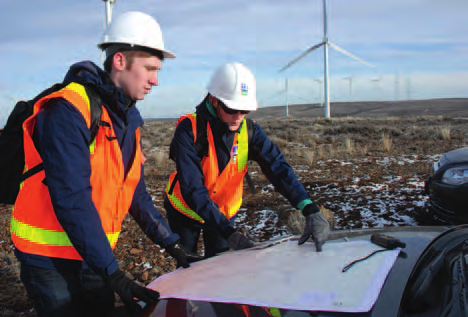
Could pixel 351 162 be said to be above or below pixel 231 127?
below

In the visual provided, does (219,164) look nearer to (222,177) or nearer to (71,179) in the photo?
(222,177)

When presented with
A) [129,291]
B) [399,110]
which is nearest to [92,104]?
[129,291]

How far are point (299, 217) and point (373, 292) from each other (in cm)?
355

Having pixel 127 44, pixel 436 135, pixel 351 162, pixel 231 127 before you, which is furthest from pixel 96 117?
pixel 436 135

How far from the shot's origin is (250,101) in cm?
272

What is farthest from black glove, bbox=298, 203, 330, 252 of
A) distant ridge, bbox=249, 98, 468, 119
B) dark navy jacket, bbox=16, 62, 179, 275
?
distant ridge, bbox=249, 98, 468, 119

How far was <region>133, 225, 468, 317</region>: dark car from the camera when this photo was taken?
1.33 m

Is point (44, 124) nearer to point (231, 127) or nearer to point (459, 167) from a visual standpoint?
point (231, 127)

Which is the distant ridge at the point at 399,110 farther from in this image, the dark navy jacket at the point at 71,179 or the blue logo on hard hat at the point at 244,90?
the dark navy jacket at the point at 71,179

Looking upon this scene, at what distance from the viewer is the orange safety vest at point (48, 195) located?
5.27 feet

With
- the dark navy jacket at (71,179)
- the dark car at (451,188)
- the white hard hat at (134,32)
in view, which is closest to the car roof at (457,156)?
the dark car at (451,188)

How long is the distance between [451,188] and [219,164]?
267cm

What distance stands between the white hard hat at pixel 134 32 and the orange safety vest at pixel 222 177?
778 mm

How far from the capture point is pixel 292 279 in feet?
5.35
